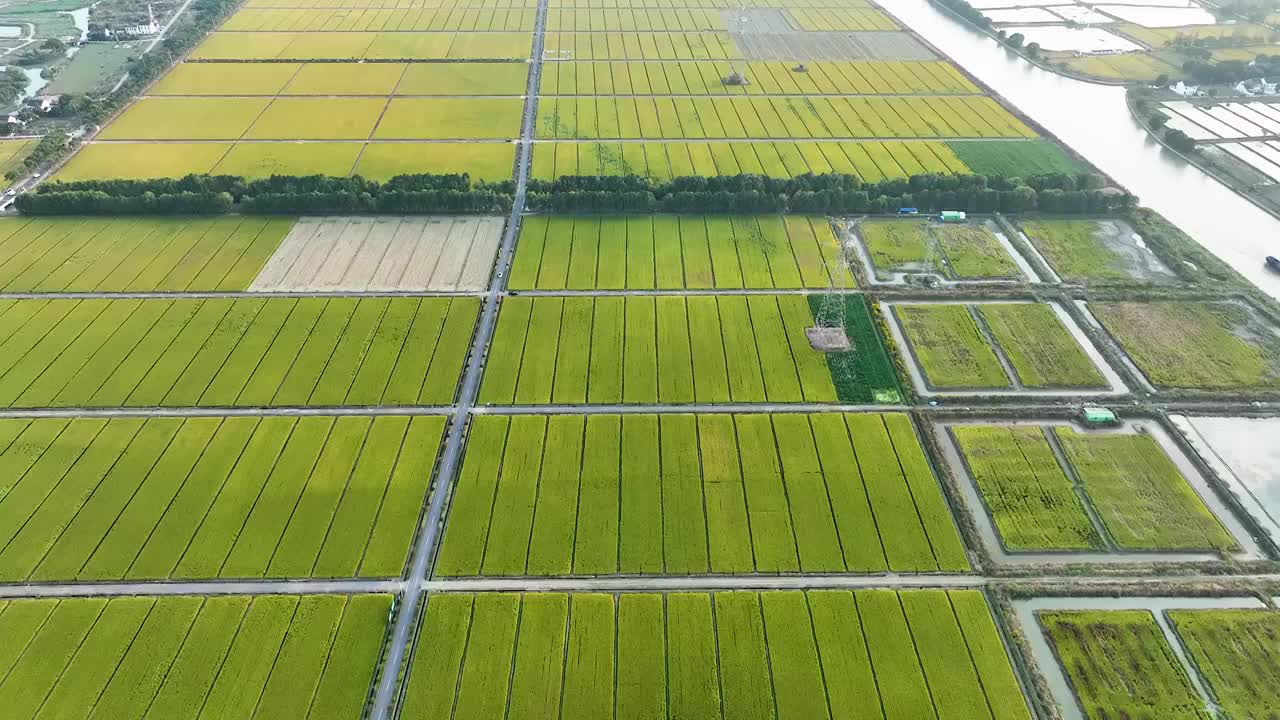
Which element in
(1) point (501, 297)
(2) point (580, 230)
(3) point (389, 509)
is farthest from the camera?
(2) point (580, 230)

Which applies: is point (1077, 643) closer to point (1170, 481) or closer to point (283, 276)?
point (1170, 481)

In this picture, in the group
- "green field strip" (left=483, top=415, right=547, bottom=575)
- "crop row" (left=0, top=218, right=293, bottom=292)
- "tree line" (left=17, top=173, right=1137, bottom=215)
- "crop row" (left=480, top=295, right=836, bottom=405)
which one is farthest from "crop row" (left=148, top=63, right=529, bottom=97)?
"green field strip" (left=483, top=415, right=547, bottom=575)

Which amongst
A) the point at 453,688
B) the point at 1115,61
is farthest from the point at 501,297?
the point at 1115,61

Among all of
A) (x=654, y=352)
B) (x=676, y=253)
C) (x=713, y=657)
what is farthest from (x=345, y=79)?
(x=713, y=657)

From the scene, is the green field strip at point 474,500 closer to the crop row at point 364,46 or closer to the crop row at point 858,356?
the crop row at point 858,356

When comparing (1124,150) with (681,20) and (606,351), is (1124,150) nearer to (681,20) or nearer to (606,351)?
(681,20)

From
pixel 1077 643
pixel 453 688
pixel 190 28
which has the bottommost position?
pixel 453 688

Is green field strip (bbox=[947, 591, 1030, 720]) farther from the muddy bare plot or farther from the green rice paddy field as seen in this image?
the muddy bare plot
